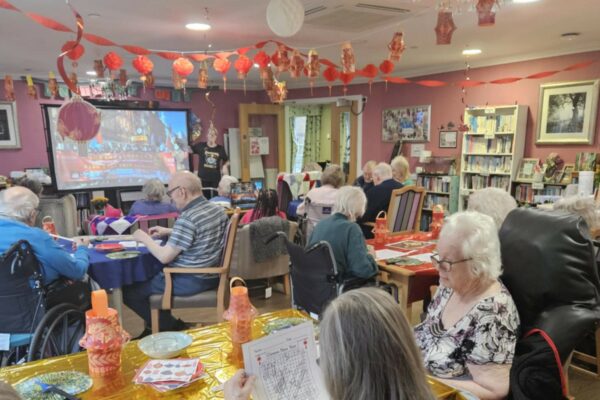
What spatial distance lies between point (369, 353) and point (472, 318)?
0.79m

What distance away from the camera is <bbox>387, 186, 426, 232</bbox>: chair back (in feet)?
12.1

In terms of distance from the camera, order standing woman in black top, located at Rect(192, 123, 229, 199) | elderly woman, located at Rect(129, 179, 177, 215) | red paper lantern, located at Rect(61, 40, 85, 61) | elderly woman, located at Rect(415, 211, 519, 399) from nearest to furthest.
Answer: elderly woman, located at Rect(415, 211, 519, 399), red paper lantern, located at Rect(61, 40, 85, 61), elderly woman, located at Rect(129, 179, 177, 215), standing woman in black top, located at Rect(192, 123, 229, 199)

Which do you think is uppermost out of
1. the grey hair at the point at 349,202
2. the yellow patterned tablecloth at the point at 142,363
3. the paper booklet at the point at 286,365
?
the grey hair at the point at 349,202

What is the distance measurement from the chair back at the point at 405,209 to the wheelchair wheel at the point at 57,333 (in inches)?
104

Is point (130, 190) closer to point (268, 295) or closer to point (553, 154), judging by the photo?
point (268, 295)

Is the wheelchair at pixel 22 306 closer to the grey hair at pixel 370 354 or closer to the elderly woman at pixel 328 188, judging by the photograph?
the grey hair at pixel 370 354

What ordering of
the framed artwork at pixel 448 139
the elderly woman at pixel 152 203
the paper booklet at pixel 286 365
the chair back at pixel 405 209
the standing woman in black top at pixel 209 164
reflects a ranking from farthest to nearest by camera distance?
1. the standing woman in black top at pixel 209 164
2. the framed artwork at pixel 448 139
3. the elderly woman at pixel 152 203
4. the chair back at pixel 405 209
5. the paper booklet at pixel 286 365

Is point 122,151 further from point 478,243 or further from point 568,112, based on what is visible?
point 568,112

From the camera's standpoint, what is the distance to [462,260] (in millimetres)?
1527

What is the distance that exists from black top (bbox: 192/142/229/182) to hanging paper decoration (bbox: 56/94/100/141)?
437cm

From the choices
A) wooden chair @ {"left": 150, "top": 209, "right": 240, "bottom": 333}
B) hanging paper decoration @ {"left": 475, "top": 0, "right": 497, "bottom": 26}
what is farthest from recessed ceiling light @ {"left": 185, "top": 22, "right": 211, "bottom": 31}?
hanging paper decoration @ {"left": 475, "top": 0, "right": 497, "bottom": 26}

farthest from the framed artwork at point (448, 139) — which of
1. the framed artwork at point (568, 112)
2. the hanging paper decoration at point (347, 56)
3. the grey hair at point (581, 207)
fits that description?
the grey hair at point (581, 207)

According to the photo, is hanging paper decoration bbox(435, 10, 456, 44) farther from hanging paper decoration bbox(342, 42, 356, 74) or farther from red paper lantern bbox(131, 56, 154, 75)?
red paper lantern bbox(131, 56, 154, 75)

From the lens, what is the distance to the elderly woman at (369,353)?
0.83 m
